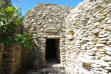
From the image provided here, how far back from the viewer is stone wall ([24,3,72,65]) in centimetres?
566

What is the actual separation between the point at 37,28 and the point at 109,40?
4150 mm

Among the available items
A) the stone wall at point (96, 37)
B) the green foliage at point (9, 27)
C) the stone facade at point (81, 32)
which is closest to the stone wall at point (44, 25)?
the stone facade at point (81, 32)

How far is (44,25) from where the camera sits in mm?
5965

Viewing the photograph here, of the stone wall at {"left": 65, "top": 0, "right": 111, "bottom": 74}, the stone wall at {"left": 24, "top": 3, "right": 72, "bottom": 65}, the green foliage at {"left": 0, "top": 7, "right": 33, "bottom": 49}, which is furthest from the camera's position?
the stone wall at {"left": 24, "top": 3, "right": 72, "bottom": 65}

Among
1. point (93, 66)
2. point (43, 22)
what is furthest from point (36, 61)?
point (93, 66)

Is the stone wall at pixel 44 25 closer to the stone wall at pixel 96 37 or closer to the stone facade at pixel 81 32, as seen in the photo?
the stone facade at pixel 81 32

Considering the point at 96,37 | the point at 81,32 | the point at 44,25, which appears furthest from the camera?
the point at 44,25

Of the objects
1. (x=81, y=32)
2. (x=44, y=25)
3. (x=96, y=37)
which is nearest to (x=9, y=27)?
(x=44, y=25)

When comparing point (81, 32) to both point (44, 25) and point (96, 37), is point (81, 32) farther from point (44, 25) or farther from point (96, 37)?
point (44, 25)

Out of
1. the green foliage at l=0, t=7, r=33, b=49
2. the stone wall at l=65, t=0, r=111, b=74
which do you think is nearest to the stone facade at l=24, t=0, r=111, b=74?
the stone wall at l=65, t=0, r=111, b=74

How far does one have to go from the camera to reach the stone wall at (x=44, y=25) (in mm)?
5656

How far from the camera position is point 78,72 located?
4059 mm

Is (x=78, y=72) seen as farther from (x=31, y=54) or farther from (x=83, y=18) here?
(x=31, y=54)

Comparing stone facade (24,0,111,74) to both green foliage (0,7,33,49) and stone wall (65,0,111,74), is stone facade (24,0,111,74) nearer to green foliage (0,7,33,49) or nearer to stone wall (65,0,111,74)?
stone wall (65,0,111,74)
